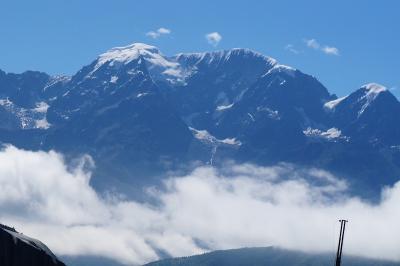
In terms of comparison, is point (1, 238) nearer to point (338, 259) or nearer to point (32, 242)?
point (32, 242)

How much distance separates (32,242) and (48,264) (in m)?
3.56

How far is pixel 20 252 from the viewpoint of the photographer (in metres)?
121

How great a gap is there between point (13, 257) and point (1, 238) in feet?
9.80

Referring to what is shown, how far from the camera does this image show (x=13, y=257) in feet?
395

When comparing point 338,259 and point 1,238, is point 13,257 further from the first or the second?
point 338,259

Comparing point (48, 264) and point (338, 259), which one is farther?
point (48, 264)

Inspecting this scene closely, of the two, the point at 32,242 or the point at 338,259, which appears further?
the point at 32,242

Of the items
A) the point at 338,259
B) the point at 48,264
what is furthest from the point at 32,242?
the point at 338,259

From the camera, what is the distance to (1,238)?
11925 centimetres

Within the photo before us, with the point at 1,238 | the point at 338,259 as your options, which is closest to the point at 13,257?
the point at 1,238

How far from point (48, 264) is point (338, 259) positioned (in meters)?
40.2

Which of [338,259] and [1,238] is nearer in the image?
[338,259]

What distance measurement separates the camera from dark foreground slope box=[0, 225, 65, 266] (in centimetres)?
11931

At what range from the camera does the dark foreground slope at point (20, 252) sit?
391 feet
